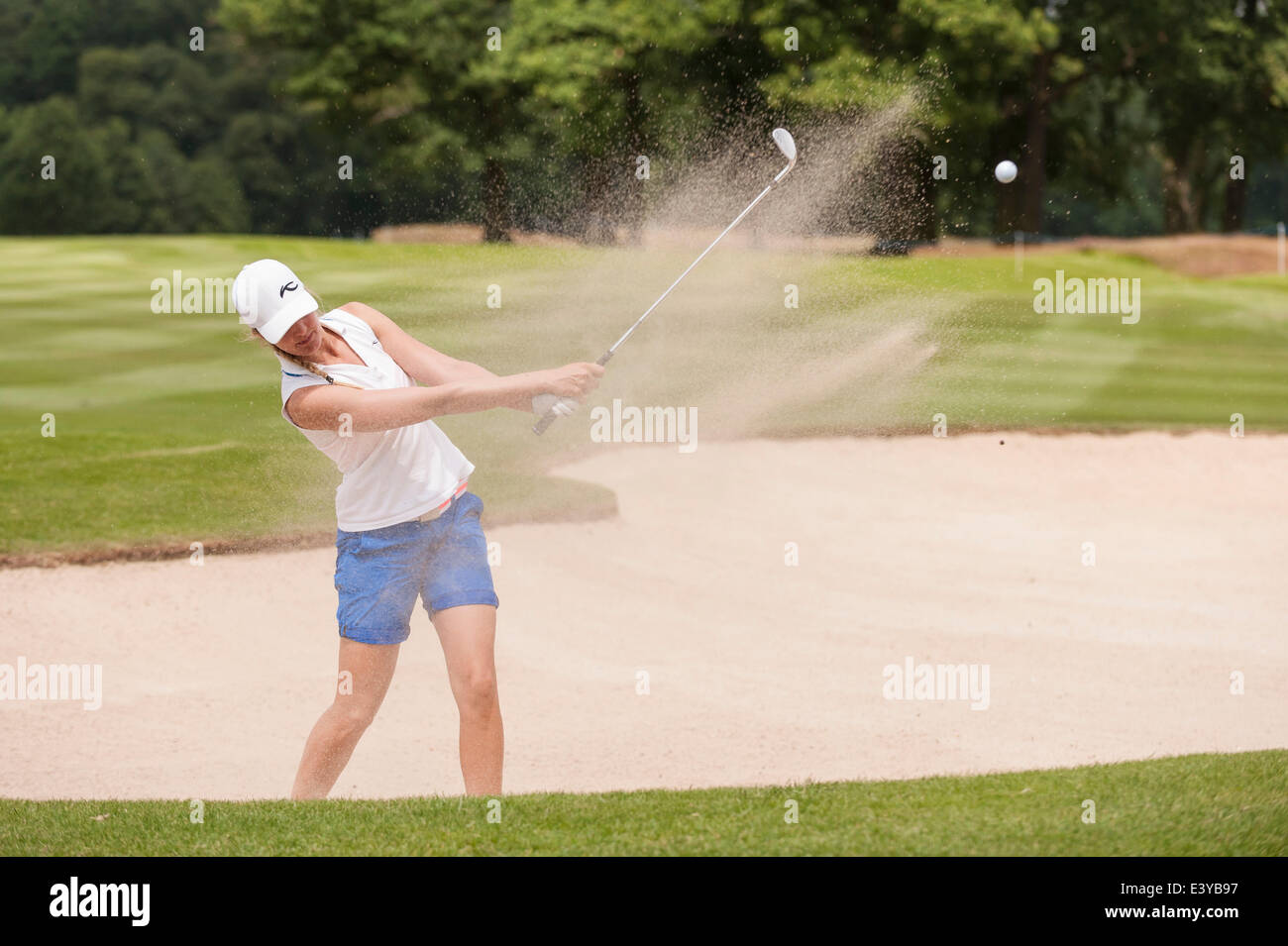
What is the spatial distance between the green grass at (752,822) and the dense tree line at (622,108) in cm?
1958

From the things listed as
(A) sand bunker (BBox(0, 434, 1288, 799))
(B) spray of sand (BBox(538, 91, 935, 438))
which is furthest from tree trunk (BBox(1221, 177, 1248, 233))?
(A) sand bunker (BBox(0, 434, 1288, 799))

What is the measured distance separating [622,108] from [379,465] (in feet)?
126

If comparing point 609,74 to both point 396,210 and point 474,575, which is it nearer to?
point 396,210

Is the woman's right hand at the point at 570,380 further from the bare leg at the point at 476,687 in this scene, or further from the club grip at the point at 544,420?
the bare leg at the point at 476,687

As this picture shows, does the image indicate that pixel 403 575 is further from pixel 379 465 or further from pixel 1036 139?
pixel 1036 139

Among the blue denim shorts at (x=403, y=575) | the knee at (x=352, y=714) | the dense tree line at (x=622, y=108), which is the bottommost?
the knee at (x=352, y=714)

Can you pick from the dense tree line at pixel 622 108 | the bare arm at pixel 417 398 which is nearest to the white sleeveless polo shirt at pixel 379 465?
the bare arm at pixel 417 398

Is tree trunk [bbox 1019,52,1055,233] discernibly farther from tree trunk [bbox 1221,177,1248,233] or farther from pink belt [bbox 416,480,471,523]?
pink belt [bbox 416,480,471,523]

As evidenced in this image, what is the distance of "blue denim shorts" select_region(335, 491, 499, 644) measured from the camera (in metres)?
5.27

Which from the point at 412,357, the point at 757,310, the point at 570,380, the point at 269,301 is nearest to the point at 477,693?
the point at 570,380

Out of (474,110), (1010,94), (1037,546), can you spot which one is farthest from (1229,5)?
(1037,546)

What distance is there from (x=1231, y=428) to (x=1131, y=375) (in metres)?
3.57

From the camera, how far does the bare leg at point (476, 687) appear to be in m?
5.18

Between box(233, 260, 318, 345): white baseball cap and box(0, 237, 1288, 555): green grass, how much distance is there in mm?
5433
